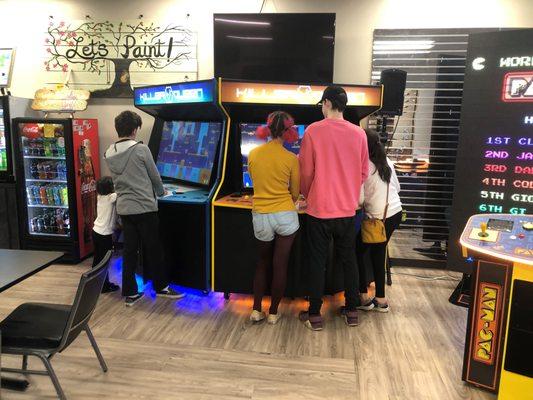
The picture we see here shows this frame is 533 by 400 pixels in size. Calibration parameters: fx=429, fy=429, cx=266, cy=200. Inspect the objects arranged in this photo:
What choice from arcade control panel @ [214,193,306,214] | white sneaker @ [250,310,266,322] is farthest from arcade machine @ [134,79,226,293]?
white sneaker @ [250,310,266,322]

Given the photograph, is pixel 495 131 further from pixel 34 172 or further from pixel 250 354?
pixel 34 172

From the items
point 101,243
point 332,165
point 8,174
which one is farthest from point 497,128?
point 8,174

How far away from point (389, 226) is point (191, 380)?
1849mm

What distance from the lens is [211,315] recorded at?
3.42 metres

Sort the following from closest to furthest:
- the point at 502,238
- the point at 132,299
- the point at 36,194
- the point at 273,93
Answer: the point at 502,238 < the point at 273,93 < the point at 132,299 < the point at 36,194

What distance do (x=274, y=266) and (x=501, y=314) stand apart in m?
1.49

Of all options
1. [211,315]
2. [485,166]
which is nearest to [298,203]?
[211,315]

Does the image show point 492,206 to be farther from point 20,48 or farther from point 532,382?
point 20,48

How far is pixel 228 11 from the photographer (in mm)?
4703

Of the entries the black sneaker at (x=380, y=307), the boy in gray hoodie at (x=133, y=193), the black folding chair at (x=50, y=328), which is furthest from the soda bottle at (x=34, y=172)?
the black sneaker at (x=380, y=307)

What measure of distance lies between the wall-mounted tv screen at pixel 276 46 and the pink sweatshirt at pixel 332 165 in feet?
5.66

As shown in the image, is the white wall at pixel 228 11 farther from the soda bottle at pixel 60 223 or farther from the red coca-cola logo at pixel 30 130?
the soda bottle at pixel 60 223

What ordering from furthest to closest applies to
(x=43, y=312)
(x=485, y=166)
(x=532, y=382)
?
(x=485, y=166), (x=43, y=312), (x=532, y=382)

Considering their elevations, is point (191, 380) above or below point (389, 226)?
below
